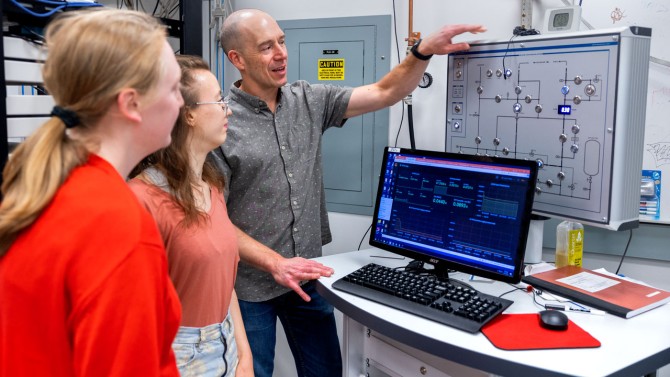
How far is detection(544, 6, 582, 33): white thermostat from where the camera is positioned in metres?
1.82

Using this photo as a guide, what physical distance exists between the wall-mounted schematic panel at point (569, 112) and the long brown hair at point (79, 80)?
1206mm

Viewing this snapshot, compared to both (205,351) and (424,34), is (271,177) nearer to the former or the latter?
(205,351)

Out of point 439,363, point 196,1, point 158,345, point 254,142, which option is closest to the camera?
point 158,345

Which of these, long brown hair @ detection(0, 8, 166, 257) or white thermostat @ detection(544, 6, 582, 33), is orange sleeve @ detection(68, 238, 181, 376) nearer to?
long brown hair @ detection(0, 8, 166, 257)

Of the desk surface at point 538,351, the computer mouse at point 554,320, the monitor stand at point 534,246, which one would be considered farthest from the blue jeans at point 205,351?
the monitor stand at point 534,246

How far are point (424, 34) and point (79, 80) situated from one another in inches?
67.4

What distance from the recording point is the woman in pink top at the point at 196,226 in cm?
131

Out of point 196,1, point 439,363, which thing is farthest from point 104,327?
point 196,1

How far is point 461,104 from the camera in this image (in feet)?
6.62

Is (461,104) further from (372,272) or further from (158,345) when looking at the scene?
(158,345)

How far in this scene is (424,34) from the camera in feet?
7.76

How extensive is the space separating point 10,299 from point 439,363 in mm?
1043

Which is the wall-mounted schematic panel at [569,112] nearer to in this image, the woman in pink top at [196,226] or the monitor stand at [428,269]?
the monitor stand at [428,269]

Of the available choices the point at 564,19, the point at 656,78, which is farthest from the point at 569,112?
the point at 656,78
